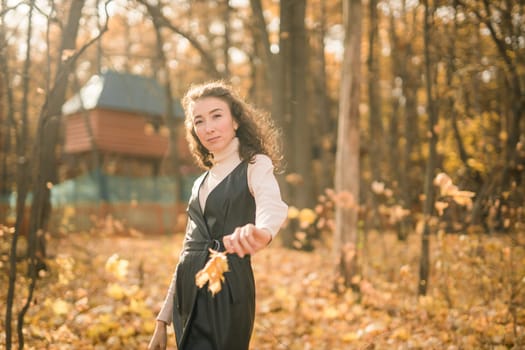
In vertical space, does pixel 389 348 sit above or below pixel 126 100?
below

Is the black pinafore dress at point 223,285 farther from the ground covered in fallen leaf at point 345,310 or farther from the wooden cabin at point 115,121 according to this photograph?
the wooden cabin at point 115,121

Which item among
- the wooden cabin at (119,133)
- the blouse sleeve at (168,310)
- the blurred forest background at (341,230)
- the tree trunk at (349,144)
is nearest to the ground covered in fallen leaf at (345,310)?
the blurred forest background at (341,230)

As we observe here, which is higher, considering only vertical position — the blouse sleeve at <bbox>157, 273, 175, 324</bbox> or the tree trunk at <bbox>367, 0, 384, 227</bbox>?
the tree trunk at <bbox>367, 0, 384, 227</bbox>

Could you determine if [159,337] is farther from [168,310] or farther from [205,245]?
[205,245]

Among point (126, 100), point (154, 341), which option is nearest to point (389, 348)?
point (154, 341)

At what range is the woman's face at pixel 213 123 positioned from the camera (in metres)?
2.62

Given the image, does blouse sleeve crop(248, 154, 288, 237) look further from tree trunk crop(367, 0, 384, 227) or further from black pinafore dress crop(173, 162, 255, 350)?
tree trunk crop(367, 0, 384, 227)

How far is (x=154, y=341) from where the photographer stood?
8.75 feet

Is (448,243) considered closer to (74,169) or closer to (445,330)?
(445,330)

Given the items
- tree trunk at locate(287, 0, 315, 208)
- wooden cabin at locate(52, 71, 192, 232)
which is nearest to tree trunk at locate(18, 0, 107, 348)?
tree trunk at locate(287, 0, 315, 208)

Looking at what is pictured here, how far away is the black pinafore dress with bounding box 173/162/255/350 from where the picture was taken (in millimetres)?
2375

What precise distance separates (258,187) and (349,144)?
4391 millimetres

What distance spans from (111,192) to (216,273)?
1748cm

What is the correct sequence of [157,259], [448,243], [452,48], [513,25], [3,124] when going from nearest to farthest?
[448,243]
[513,25]
[452,48]
[157,259]
[3,124]
